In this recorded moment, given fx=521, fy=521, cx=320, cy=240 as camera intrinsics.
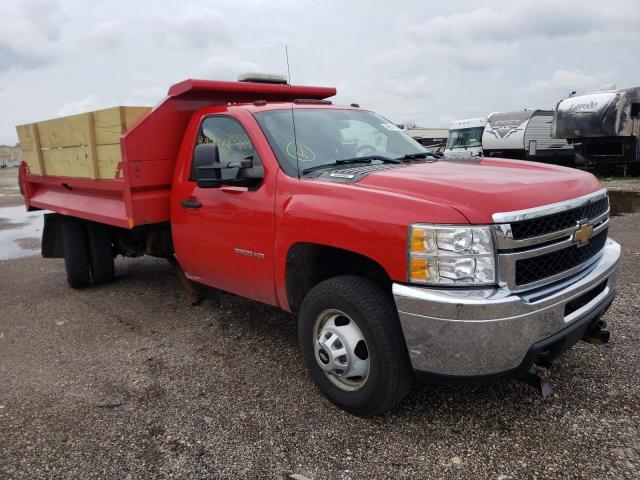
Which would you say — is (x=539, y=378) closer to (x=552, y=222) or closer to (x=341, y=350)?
(x=552, y=222)

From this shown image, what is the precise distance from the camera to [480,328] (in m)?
2.52

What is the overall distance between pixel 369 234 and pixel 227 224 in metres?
1.49

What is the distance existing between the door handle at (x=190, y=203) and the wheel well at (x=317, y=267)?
1.19 m

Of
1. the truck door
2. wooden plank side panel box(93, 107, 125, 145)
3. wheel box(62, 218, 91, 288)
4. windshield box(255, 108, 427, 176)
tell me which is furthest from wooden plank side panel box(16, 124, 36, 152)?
windshield box(255, 108, 427, 176)

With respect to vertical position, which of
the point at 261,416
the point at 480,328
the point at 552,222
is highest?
the point at 552,222

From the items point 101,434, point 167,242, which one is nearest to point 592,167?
point 167,242

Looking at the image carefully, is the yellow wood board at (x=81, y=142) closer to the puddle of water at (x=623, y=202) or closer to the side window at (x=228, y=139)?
the side window at (x=228, y=139)

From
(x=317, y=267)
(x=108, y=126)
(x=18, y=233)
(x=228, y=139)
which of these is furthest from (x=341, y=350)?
(x=18, y=233)

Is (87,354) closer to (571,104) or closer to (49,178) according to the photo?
(49,178)

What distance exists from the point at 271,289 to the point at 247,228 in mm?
470

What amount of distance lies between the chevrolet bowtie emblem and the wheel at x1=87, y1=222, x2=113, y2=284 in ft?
17.2

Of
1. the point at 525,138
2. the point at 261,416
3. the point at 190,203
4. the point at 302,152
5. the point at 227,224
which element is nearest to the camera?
the point at 261,416

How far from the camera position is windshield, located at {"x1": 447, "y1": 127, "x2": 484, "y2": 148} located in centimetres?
2686

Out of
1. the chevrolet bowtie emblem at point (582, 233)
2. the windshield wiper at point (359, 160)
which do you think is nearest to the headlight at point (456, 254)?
the chevrolet bowtie emblem at point (582, 233)
